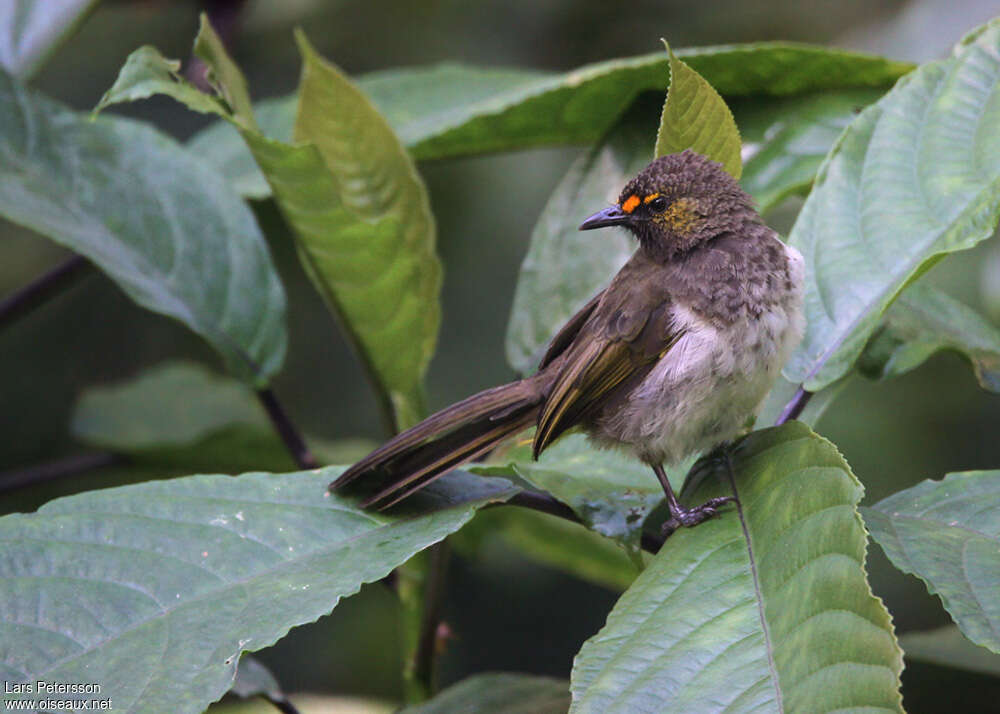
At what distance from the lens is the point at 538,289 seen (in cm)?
247

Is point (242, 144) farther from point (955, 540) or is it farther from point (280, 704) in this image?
point (955, 540)

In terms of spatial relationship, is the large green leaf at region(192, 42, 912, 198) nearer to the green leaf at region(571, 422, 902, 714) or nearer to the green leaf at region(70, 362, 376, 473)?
the green leaf at region(70, 362, 376, 473)

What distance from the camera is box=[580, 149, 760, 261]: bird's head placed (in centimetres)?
217

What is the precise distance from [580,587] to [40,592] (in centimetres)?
312

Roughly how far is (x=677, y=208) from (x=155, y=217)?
128 cm

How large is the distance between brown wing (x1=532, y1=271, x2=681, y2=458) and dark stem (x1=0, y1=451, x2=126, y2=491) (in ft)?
4.55

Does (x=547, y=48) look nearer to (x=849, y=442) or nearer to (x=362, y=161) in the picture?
(x=849, y=442)

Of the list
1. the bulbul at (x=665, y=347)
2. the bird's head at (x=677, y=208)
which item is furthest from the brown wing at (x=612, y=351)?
the bird's head at (x=677, y=208)

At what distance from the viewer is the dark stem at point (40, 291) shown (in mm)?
2514

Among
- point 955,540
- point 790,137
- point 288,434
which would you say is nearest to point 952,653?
point 955,540

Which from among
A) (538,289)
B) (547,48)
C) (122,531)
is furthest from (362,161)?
(547,48)

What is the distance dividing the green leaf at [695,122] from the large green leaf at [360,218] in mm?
619

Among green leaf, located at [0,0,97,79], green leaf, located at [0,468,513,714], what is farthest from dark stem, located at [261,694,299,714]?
green leaf, located at [0,0,97,79]

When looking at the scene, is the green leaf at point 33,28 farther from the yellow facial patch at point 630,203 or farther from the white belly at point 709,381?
the white belly at point 709,381
